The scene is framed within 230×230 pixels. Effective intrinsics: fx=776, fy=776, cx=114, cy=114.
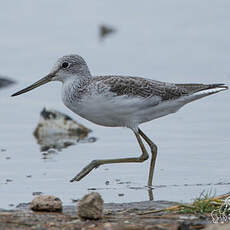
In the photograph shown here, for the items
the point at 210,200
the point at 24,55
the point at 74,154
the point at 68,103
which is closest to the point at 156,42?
the point at 24,55

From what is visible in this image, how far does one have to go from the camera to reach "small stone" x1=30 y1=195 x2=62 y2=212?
8039 mm

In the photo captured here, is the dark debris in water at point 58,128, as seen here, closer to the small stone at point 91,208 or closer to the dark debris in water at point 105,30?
the small stone at point 91,208

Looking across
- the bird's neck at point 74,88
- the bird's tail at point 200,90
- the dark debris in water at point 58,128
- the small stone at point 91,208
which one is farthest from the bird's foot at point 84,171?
the dark debris in water at point 58,128

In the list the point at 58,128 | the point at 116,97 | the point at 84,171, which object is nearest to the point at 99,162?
the point at 84,171

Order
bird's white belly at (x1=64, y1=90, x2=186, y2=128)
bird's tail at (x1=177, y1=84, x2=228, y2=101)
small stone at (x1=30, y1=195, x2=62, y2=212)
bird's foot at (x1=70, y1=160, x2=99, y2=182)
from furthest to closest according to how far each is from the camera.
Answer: bird's tail at (x1=177, y1=84, x2=228, y2=101), bird's white belly at (x1=64, y1=90, x2=186, y2=128), bird's foot at (x1=70, y1=160, x2=99, y2=182), small stone at (x1=30, y1=195, x2=62, y2=212)

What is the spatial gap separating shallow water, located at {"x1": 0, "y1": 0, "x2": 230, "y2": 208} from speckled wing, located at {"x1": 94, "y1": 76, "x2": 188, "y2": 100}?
1044 mm

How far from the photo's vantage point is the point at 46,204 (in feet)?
26.4

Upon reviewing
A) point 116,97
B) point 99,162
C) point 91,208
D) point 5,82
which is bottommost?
point 91,208

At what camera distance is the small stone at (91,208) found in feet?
24.1

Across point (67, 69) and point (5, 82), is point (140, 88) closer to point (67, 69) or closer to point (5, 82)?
point (67, 69)

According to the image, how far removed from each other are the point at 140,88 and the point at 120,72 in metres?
6.05

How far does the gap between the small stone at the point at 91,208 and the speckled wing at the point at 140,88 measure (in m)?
2.83

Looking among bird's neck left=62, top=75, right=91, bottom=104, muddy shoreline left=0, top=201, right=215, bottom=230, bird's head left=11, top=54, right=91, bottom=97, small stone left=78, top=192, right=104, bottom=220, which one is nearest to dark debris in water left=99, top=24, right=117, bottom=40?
bird's head left=11, top=54, right=91, bottom=97

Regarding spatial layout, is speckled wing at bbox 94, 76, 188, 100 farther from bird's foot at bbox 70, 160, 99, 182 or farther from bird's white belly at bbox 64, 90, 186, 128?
bird's foot at bbox 70, 160, 99, 182
